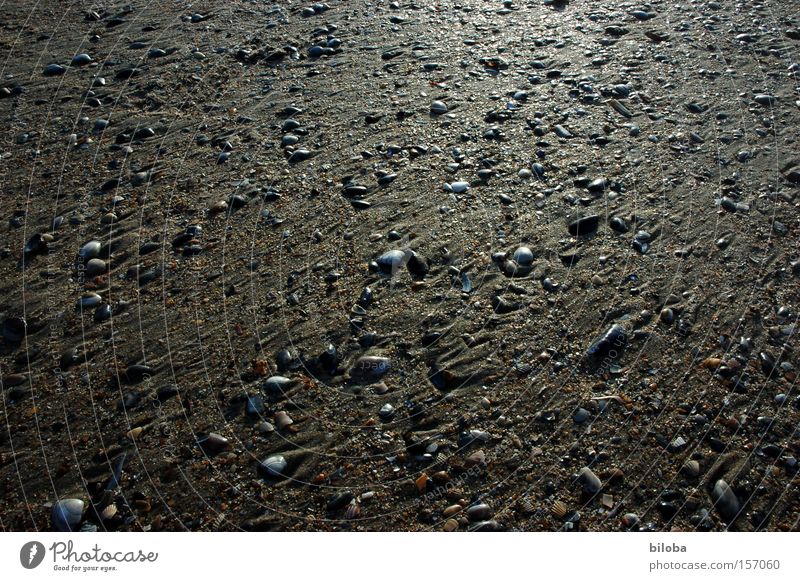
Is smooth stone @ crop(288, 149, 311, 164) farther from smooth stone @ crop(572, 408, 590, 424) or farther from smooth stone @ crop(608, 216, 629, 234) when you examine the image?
smooth stone @ crop(572, 408, 590, 424)

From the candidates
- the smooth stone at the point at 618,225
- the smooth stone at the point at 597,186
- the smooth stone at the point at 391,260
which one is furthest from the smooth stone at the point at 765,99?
the smooth stone at the point at 391,260

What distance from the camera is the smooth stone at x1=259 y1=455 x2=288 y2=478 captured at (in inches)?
136

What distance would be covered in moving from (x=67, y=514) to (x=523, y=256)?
2863mm

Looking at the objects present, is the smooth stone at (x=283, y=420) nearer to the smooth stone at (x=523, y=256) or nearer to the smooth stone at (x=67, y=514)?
the smooth stone at (x=67, y=514)

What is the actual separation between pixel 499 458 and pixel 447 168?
2.33 meters

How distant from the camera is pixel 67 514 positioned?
3301mm

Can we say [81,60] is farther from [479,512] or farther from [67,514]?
[479,512]

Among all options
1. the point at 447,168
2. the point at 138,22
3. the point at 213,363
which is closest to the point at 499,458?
the point at 213,363

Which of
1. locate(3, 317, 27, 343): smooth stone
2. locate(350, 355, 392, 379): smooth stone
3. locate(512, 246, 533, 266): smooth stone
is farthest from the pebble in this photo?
locate(3, 317, 27, 343): smooth stone

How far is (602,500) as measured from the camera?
131 inches

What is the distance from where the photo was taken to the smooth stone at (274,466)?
345cm
